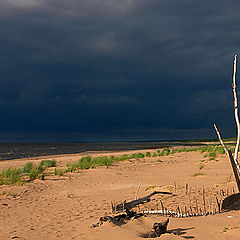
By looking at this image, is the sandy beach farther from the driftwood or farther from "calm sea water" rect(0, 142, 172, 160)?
"calm sea water" rect(0, 142, 172, 160)

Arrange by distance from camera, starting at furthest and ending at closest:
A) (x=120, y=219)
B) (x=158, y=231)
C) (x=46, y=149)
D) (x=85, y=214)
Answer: (x=46, y=149), (x=85, y=214), (x=120, y=219), (x=158, y=231)

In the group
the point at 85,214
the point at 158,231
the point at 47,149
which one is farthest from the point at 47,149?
the point at 158,231

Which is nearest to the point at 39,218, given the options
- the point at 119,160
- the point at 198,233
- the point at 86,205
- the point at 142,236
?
the point at 86,205

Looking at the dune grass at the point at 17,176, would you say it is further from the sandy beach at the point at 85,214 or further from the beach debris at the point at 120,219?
the beach debris at the point at 120,219

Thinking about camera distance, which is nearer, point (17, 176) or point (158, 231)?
point (158, 231)

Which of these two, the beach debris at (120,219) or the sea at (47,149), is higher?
the beach debris at (120,219)

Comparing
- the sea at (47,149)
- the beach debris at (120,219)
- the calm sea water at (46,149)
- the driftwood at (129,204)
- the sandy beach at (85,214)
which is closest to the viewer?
the sandy beach at (85,214)

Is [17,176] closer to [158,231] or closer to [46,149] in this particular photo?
[158,231]

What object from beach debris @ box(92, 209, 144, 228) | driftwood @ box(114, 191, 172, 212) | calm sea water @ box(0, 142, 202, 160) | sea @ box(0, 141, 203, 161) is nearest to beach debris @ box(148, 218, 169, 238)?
beach debris @ box(92, 209, 144, 228)

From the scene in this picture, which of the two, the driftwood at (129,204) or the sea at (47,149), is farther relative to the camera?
the sea at (47,149)

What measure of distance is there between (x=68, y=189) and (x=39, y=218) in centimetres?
485

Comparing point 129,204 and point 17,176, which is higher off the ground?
point 129,204

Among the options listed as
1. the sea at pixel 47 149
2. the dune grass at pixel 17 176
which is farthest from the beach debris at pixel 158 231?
the sea at pixel 47 149

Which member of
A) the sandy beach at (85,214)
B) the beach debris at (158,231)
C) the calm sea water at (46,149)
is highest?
the beach debris at (158,231)
